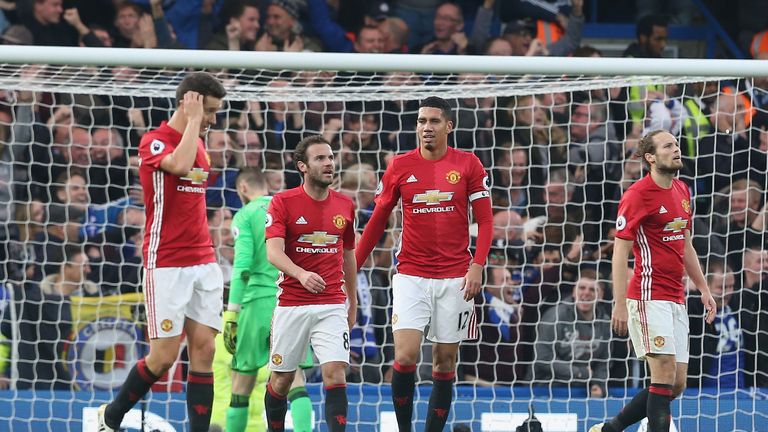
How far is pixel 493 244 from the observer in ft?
32.4

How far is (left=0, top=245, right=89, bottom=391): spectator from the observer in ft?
31.3

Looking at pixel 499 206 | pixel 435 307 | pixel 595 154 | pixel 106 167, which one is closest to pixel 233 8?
pixel 106 167

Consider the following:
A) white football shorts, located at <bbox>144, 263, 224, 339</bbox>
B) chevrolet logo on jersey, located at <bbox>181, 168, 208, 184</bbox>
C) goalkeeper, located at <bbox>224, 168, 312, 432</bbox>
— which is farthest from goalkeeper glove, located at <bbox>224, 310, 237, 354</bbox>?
chevrolet logo on jersey, located at <bbox>181, 168, 208, 184</bbox>

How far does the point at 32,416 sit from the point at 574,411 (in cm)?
381

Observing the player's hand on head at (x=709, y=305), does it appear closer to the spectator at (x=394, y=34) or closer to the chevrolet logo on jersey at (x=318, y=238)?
the chevrolet logo on jersey at (x=318, y=238)

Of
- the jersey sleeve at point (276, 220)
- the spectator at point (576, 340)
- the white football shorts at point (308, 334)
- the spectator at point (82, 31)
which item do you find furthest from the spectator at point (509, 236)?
the spectator at point (82, 31)

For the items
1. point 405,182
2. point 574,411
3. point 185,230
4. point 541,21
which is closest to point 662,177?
point 405,182

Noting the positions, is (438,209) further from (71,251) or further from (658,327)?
(71,251)

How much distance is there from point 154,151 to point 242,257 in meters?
1.47

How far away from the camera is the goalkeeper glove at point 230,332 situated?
26.3 ft

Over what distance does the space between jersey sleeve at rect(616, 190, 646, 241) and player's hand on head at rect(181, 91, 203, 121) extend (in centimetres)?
247

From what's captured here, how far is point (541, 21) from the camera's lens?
1223 cm

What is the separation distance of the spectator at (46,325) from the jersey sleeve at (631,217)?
428cm

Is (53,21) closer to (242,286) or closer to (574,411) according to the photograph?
(242,286)
